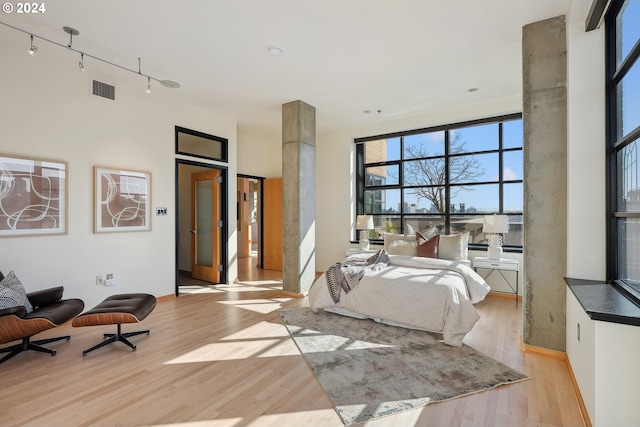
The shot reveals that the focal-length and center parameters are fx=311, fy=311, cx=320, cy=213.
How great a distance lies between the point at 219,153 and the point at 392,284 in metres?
Result: 4.13

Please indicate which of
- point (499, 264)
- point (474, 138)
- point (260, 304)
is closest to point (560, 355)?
point (499, 264)

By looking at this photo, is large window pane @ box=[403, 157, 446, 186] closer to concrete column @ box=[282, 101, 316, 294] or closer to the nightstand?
the nightstand

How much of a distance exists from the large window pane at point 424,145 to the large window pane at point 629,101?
3379 millimetres

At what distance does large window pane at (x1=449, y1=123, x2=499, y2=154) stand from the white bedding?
7.66 feet

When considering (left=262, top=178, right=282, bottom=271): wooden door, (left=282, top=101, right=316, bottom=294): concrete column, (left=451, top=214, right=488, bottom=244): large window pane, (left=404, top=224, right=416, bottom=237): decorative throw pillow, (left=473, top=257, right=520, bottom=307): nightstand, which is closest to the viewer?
(left=473, top=257, right=520, bottom=307): nightstand

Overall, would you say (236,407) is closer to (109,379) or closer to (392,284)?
(109,379)

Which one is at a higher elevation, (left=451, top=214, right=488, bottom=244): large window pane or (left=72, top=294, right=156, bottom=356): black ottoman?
(left=451, top=214, right=488, bottom=244): large window pane

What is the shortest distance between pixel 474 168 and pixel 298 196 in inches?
122

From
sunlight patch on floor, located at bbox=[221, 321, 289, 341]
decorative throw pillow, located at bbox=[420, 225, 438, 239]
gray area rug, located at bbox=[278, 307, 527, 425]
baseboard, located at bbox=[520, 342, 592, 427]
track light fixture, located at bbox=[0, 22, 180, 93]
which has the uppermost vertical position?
track light fixture, located at bbox=[0, 22, 180, 93]

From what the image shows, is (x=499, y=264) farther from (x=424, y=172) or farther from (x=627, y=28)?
(x=627, y=28)

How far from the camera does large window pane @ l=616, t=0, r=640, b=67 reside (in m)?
2.00

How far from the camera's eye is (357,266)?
424 centimetres

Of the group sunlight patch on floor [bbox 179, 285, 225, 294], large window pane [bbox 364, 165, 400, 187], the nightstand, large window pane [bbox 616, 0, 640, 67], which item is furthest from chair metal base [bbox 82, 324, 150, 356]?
large window pane [bbox 364, 165, 400, 187]

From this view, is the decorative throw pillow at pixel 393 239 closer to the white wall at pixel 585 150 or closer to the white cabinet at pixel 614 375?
the white wall at pixel 585 150
